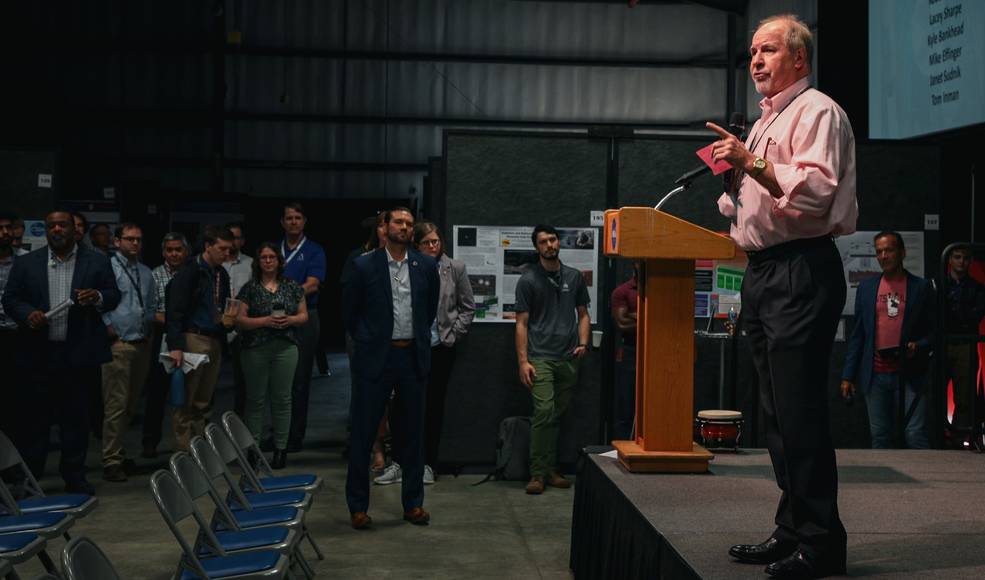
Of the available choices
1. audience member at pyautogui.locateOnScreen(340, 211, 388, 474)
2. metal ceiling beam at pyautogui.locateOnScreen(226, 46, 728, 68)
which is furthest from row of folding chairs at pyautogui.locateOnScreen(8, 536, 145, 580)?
metal ceiling beam at pyautogui.locateOnScreen(226, 46, 728, 68)

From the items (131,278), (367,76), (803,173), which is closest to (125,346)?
(131,278)

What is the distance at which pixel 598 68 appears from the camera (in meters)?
16.3

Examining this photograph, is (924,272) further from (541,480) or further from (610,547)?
(610,547)

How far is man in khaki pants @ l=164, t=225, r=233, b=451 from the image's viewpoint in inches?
246

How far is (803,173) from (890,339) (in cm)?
350

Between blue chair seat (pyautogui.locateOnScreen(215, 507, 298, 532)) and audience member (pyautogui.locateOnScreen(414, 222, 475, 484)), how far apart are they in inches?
88.5

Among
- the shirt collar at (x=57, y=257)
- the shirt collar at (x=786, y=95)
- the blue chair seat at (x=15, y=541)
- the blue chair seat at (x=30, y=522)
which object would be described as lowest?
the blue chair seat at (x=30, y=522)

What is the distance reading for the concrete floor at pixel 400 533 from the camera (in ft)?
14.8

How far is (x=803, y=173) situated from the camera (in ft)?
7.79

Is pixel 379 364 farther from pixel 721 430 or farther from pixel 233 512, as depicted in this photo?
pixel 721 430

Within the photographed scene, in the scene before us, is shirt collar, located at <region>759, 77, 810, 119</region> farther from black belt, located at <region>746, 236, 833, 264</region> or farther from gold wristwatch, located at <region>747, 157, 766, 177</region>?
black belt, located at <region>746, 236, 833, 264</region>

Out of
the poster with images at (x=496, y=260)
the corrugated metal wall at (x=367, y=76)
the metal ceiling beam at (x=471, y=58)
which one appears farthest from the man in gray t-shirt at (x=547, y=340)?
the metal ceiling beam at (x=471, y=58)

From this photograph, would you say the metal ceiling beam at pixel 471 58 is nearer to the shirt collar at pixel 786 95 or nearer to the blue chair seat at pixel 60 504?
the blue chair seat at pixel 60 504

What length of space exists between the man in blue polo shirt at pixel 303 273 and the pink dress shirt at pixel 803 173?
472 centimetres
